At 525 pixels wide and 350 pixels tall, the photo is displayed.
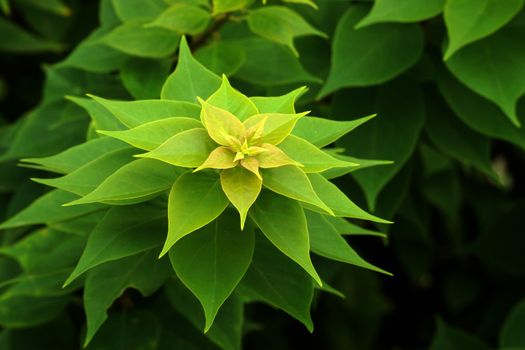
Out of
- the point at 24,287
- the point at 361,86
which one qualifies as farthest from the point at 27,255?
the point at 361,86

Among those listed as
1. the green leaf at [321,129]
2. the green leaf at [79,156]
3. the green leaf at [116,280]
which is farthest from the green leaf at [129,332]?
the green leaf at [321,129]

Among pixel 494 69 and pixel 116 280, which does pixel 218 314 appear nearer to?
pixel 116 280

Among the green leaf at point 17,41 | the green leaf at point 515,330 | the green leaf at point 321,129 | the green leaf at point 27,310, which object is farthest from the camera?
the green leaf at point 17,41

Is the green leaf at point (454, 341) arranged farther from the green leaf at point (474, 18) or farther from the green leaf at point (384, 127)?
the green leaf at point (474, 18)

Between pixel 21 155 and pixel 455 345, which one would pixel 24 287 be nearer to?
pixel 21 155

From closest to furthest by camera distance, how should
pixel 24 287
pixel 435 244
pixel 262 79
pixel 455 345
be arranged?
pixel 24 287
pixel 262 79
pixel 455 345
pixel 435 244
